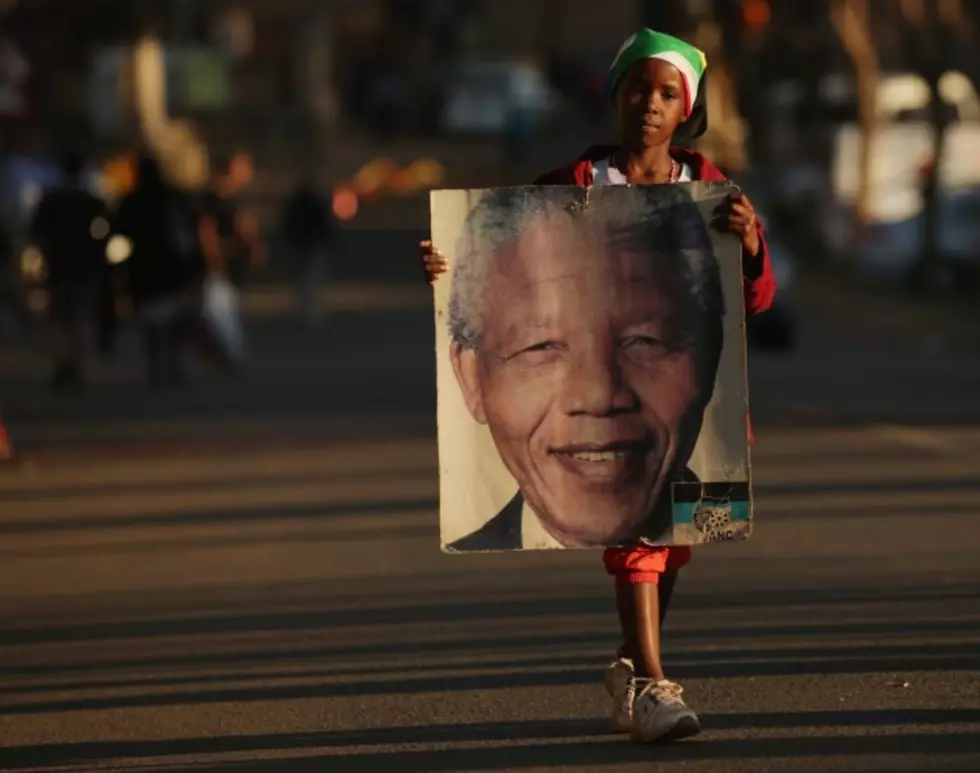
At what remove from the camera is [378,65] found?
229 ft

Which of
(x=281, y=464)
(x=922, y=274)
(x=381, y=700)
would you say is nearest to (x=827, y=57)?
(x=922, y=274)

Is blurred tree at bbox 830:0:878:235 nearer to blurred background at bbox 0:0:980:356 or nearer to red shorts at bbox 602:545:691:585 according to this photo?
blurred background at bbox 0:0:980:356

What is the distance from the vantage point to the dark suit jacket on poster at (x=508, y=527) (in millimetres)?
7203

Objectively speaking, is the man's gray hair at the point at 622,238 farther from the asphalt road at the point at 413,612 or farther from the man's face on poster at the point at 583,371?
the asphalt road at the point at 413,612

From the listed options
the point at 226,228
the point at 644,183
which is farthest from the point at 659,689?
the point at 226,228

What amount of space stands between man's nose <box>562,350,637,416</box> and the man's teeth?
0.10 meters

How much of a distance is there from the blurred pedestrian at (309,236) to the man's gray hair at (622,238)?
22.0 meters

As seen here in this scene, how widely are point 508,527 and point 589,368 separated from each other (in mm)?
463

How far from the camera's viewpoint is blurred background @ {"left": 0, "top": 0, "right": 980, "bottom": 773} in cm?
788

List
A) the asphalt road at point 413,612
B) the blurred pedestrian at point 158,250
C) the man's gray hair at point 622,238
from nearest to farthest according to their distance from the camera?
1. the man's gray hair at point 622,238
2. the asphalt road at point 413,612
3. the blurred pedestrian at point 158,250

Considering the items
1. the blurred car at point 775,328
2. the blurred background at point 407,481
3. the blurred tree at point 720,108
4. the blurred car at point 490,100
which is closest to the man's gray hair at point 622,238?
the blurred background at point 407,481

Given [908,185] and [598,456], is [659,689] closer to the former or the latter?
[598,456]

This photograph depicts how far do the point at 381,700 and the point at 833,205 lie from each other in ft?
109

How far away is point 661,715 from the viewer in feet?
23.2
